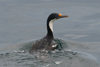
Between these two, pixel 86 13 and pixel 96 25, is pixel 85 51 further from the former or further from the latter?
pixel 86 13

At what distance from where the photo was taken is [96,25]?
26.1 meters

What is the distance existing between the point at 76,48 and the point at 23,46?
2781 mm

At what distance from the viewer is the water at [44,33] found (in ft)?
61.0

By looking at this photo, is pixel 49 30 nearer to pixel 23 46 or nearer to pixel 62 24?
pixel 23 46

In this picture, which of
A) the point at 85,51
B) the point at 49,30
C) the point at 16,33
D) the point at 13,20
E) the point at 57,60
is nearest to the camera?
the point at 57,60

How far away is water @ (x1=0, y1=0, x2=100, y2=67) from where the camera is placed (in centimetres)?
1858

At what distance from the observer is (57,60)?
1841 centimetres

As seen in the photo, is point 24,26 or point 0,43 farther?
point 24,26

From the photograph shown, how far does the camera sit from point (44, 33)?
2530 cm

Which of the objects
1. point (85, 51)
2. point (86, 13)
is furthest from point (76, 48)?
point (86, 13)

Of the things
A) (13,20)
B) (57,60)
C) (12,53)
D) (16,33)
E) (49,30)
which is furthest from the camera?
(13,20)

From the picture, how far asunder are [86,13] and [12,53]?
32.1 ft

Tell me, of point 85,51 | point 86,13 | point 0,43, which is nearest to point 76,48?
point 85,51

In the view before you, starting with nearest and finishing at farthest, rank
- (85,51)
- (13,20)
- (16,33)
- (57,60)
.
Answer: (57,60) < (85,51) < (16,33) < (13,20)
